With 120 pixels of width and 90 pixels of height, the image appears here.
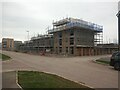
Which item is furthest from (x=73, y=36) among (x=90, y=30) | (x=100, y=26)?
(x=100, y=26)

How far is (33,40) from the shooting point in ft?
260

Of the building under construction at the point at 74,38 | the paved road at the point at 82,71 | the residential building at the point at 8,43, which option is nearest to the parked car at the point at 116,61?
the paved road at the point at 82,71

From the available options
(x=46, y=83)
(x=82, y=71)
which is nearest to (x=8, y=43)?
(x=82, y=71)

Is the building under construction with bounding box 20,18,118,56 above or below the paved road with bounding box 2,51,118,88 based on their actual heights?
above

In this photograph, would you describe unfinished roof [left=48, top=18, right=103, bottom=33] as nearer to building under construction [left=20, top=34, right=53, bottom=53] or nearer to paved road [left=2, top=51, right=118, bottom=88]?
building under construction [left=20, top=34, right=53, bottom=53]

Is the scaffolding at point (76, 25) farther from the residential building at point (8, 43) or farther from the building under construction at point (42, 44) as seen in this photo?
the residential building at point (8, 43)

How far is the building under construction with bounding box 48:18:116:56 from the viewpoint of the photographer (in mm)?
50281

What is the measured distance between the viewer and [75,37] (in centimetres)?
5028

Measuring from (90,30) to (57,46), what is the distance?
11674mm

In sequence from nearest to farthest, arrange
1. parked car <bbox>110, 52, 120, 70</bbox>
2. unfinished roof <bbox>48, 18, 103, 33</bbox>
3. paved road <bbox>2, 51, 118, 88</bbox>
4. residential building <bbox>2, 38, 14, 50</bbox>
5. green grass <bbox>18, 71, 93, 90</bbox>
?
green grass <bbox>18, 71, 93, 90</bbox> → paved road <bbox>2, 51, 118, 88</bbox> → parked car <bbox>110, 52, 120, 70</bbox> → unfinished roof <bbox>48, 18, 103, 33</bbox> → residential building <bbox>2, 38, 14, 50</bbox>

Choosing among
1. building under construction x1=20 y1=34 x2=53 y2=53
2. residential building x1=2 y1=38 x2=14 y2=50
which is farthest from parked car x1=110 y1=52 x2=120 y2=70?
residential building x1=2 y1=38 x2=14 y2=50

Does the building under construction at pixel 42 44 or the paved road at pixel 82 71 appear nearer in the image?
the paved road at pixel 82 71

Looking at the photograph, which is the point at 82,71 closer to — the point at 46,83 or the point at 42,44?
the point at 46,83

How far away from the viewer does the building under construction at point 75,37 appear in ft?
165
